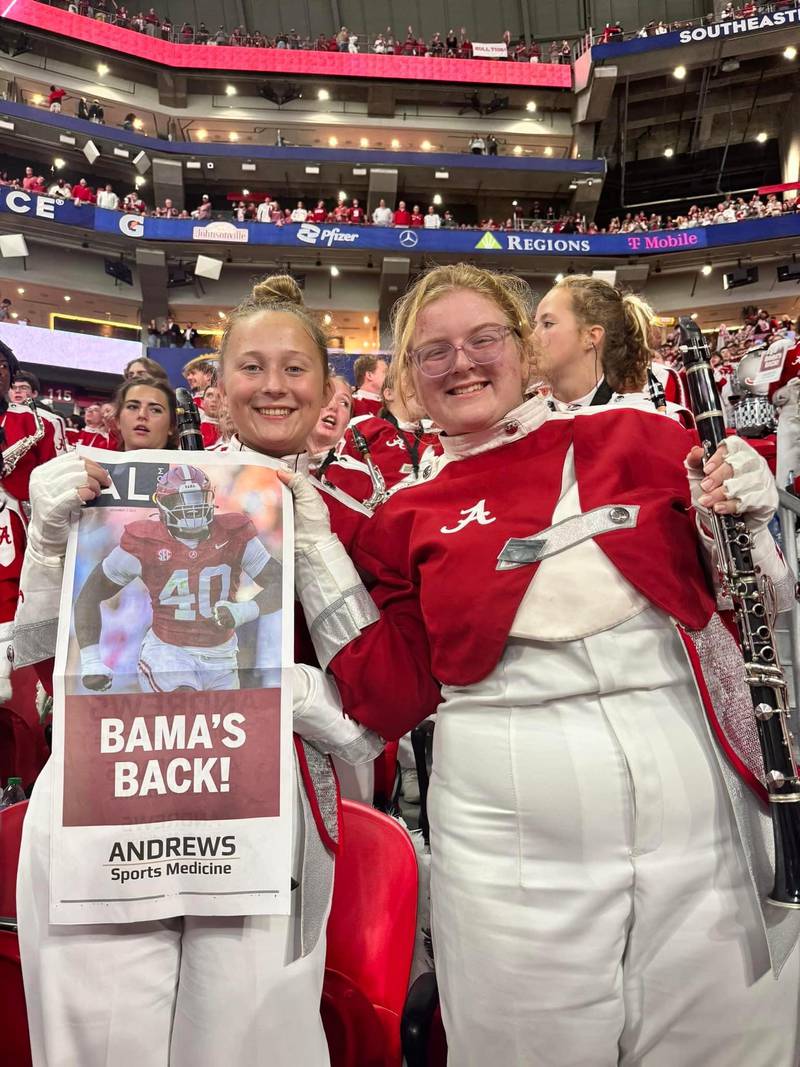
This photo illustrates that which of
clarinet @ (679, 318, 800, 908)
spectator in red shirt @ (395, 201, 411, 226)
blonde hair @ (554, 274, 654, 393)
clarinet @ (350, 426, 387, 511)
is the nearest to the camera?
clarinet @ (679, 318, 800, 908)

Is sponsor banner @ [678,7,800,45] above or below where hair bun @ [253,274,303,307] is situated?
above

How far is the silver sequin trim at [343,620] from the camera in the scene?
126 centimetres

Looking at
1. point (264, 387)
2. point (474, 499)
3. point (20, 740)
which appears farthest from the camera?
point (20, 740)

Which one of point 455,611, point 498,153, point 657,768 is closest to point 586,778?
point 657,768

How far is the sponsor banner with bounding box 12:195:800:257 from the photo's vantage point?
738 inches

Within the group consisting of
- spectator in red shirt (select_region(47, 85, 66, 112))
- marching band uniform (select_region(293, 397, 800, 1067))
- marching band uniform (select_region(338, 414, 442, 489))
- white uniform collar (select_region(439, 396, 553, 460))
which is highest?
spectator in red shirt (select_region(47, 85, 66, 112))

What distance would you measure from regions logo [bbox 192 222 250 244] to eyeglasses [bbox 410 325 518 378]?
64.2 feet

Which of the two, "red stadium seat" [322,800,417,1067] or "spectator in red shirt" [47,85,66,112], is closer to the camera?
"red stadium seat" [322,800,417,1067]

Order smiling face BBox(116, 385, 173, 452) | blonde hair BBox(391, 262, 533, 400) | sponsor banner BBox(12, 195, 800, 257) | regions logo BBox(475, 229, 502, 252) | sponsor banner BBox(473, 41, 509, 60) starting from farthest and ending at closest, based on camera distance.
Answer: sponsor banner BBox(473, 41, 509, 60) → regions logo BBox(475, 229, 502, 252) → sponsor banner BBox(12, 195, 800, 257) → smiling face BBox(116, 385, 173, 452) → blonde hair BBox(391, 262, 533, 400)

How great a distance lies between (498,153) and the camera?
74.1 ft

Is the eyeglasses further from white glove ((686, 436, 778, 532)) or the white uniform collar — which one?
white glove ((686, 436, 778, 532))

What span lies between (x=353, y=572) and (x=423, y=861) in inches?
28.7

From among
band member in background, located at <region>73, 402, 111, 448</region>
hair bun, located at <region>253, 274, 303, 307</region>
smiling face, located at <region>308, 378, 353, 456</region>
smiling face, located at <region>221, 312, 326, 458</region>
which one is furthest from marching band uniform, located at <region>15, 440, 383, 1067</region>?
band member in background, located at <region>73, 402, 111, 448</region>

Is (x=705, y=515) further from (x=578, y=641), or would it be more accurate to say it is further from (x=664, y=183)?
(x=664, y=183)
